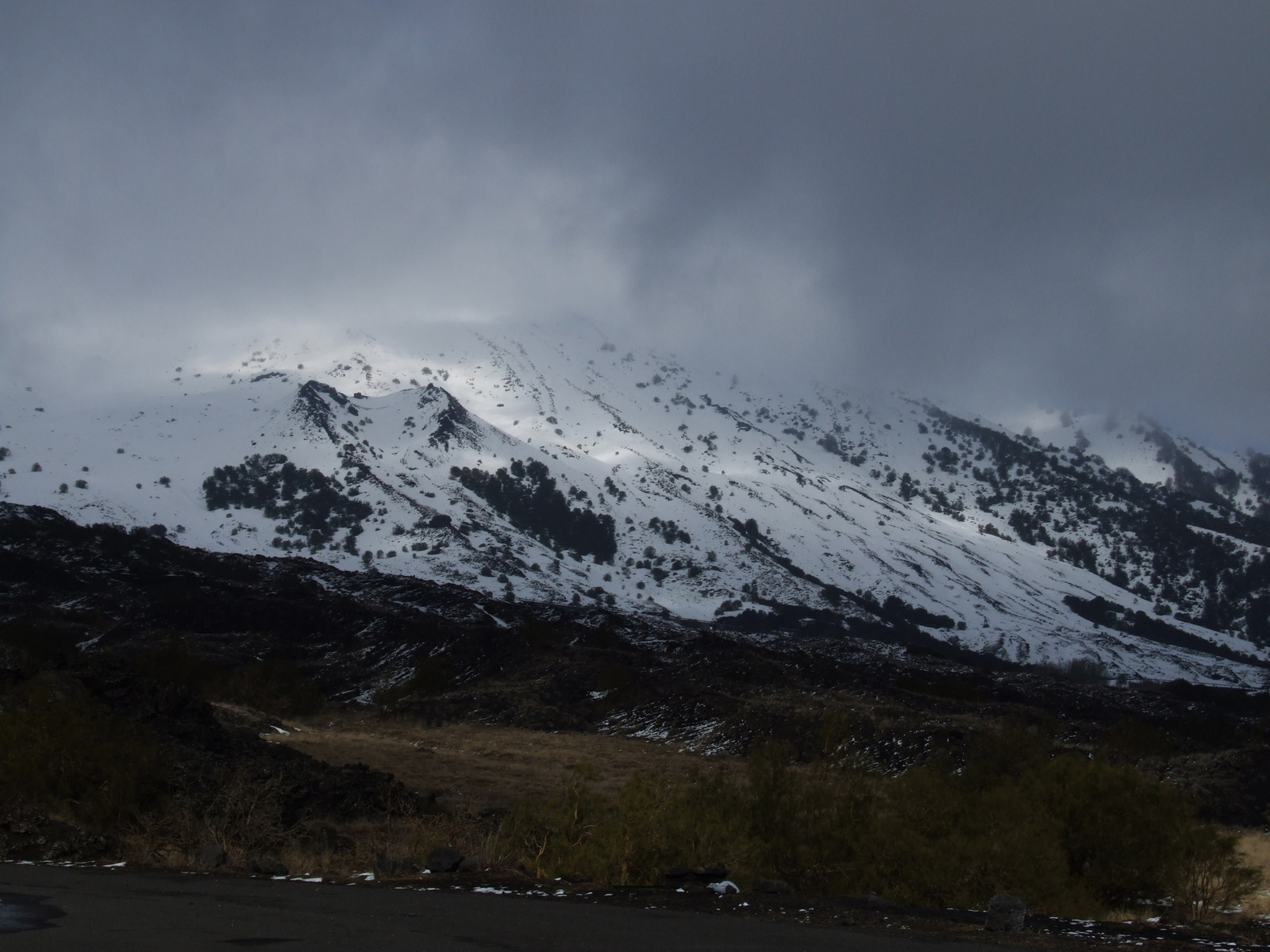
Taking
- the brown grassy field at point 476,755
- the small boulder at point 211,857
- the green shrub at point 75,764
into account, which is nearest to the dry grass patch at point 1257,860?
the small boulder at point 211,857

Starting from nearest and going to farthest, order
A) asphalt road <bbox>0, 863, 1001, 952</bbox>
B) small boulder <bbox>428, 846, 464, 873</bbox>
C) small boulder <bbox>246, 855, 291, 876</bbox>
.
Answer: asphalt road <bbox>0, 863, 1001, 952</bbox> < small boulder <bbox>428, 846, 464, 873</bbox> < small boulder <bbox>246, 855, 291, 876</bbox>

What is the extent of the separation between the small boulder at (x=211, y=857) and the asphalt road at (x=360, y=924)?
9.22 ft

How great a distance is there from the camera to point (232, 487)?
18838cm

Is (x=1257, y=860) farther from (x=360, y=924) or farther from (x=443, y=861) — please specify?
(x=360, y=924)

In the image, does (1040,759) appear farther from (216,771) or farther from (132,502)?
(132,502)

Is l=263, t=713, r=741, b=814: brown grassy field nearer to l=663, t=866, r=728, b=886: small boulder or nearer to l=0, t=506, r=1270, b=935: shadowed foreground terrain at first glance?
l=0, t=506, r=1270, b=935: shadowed foreground terrain

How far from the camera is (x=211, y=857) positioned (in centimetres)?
1662

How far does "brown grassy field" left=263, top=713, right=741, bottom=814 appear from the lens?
127 ft

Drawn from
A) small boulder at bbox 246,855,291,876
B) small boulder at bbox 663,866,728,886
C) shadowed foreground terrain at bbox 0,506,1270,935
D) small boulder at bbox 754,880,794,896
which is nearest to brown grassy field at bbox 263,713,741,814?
shadowed foreground terrain at bbox 0,506,1270,935

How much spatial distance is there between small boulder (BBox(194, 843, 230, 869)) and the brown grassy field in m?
13.3

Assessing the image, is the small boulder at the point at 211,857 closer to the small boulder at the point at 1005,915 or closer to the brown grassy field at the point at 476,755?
the small boulder at the point at 1005,915

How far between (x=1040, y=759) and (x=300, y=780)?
1976 cm

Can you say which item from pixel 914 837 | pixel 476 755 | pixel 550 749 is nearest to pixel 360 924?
pixel 914 837

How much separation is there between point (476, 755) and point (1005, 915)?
42.5 m
